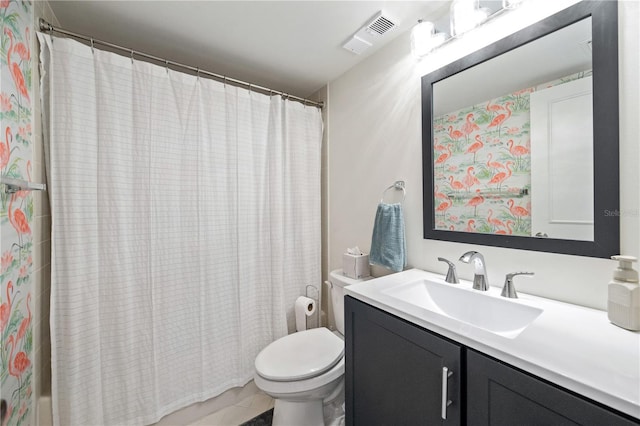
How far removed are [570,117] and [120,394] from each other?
230 centimetres

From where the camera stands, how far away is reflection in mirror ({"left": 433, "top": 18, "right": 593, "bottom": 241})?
0.89 meters

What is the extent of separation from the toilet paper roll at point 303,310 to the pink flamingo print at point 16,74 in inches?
67.1

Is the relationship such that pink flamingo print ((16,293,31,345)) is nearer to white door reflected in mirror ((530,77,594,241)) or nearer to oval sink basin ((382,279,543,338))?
oval sink basin ((382,279,543,338))

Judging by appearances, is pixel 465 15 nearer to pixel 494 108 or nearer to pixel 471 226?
pixel 494 108

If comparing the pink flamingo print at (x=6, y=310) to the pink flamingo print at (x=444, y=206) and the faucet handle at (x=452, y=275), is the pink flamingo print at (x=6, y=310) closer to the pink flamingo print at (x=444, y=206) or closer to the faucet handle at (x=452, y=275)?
the faucet handle at (x=452, y=275)

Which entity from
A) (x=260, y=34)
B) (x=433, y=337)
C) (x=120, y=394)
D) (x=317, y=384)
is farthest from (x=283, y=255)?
(x=260, y=34)

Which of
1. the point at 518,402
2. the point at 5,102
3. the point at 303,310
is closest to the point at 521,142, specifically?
the point at 518,402

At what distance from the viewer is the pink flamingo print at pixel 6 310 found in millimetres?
856

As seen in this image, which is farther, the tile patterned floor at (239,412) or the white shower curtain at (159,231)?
the tile patterned floor at (239,412)

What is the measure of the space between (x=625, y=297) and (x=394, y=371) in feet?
2.26

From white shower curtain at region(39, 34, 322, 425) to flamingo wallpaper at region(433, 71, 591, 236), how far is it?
1.03 metres

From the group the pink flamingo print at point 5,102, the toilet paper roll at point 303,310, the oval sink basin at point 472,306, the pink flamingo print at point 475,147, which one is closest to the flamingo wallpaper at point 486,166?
the pink flamingo print at point 475,147

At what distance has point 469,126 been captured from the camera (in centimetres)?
119

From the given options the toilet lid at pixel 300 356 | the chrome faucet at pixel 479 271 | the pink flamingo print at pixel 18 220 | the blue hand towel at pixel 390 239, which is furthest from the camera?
the blue hand towel at pixel 390 239
